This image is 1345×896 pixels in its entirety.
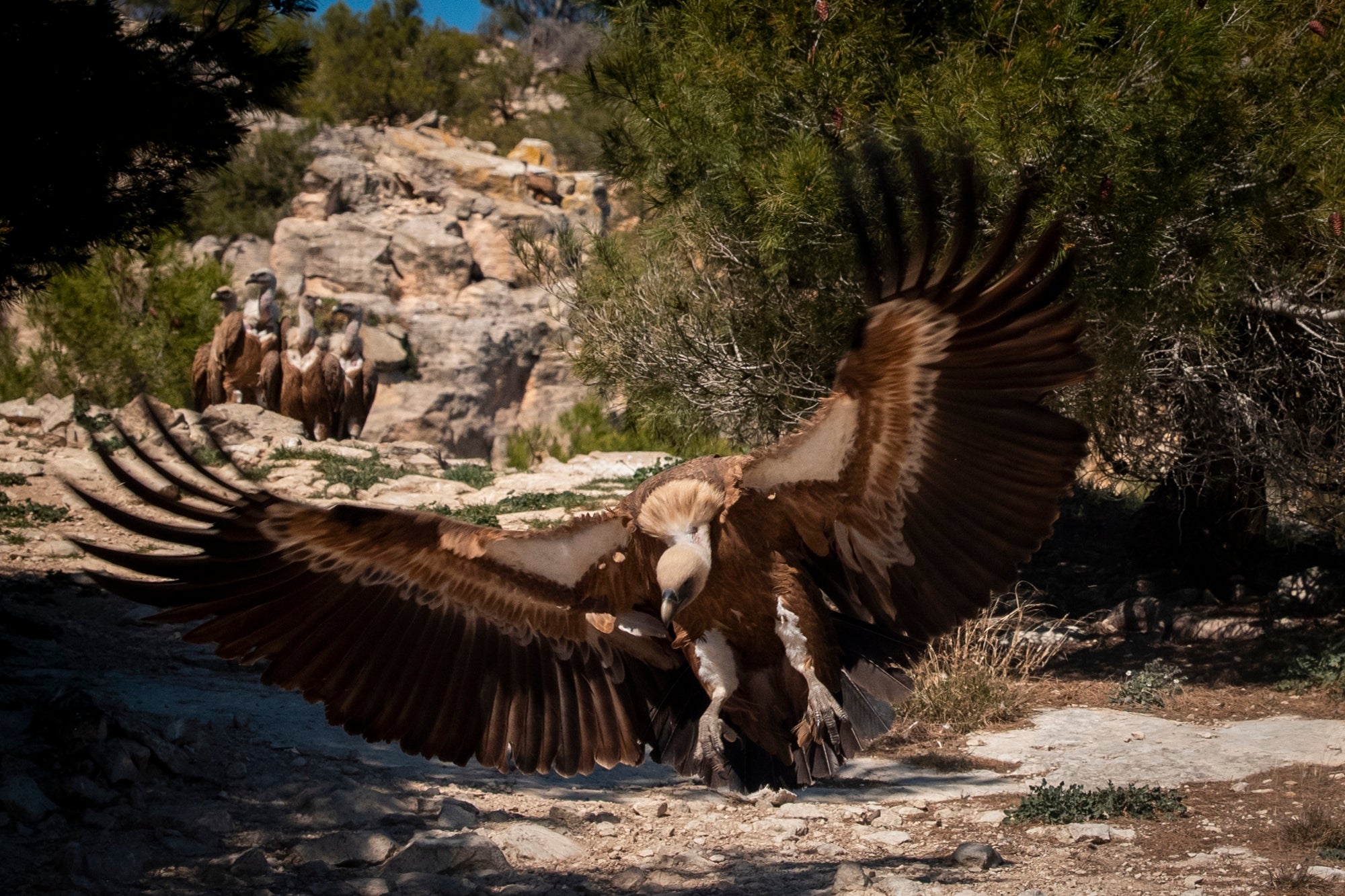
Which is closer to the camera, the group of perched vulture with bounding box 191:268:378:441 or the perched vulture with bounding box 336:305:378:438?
the group of perched vulture with bounding box 191:268:378:441

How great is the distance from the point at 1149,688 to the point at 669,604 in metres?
4.79

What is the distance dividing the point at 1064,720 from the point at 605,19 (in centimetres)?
518

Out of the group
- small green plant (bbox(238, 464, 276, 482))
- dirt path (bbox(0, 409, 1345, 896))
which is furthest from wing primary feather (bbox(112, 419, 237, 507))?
small green plant (bbox(238, 464, 276, 482))

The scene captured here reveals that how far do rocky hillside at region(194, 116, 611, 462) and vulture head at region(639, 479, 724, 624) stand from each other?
1400 centimetres

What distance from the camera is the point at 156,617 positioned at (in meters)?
3.26

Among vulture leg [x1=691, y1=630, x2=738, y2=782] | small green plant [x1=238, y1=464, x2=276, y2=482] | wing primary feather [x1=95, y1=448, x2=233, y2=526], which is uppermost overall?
small green plant [x1=238, y1=464, x2=276, y2=482]

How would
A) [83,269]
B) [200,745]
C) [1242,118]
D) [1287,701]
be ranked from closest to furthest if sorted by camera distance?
[200,745]
[83,269]
[1242,118]
[1287,701]

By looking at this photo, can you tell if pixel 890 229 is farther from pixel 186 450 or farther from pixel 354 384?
pixel 354 384

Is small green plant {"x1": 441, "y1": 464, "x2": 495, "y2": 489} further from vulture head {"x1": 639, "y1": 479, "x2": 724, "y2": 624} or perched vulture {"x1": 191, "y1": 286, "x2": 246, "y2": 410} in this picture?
vulture head {"x1": 639, "y1": 479, "x2": 724, "y2": 624}

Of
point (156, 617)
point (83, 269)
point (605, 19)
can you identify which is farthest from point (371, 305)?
point (156, 617)

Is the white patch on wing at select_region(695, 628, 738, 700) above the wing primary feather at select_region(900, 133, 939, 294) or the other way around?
the other way around

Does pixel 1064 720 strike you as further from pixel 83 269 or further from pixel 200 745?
pixel 83 269

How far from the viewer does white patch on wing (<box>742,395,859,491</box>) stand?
3.24m

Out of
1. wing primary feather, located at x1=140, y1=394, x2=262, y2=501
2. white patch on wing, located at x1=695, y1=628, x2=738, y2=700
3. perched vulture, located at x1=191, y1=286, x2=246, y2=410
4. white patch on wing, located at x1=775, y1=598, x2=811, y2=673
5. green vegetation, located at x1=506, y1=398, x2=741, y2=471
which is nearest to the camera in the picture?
wing primary feather, located at x1=140, y1=394, x2=262, y2=501
